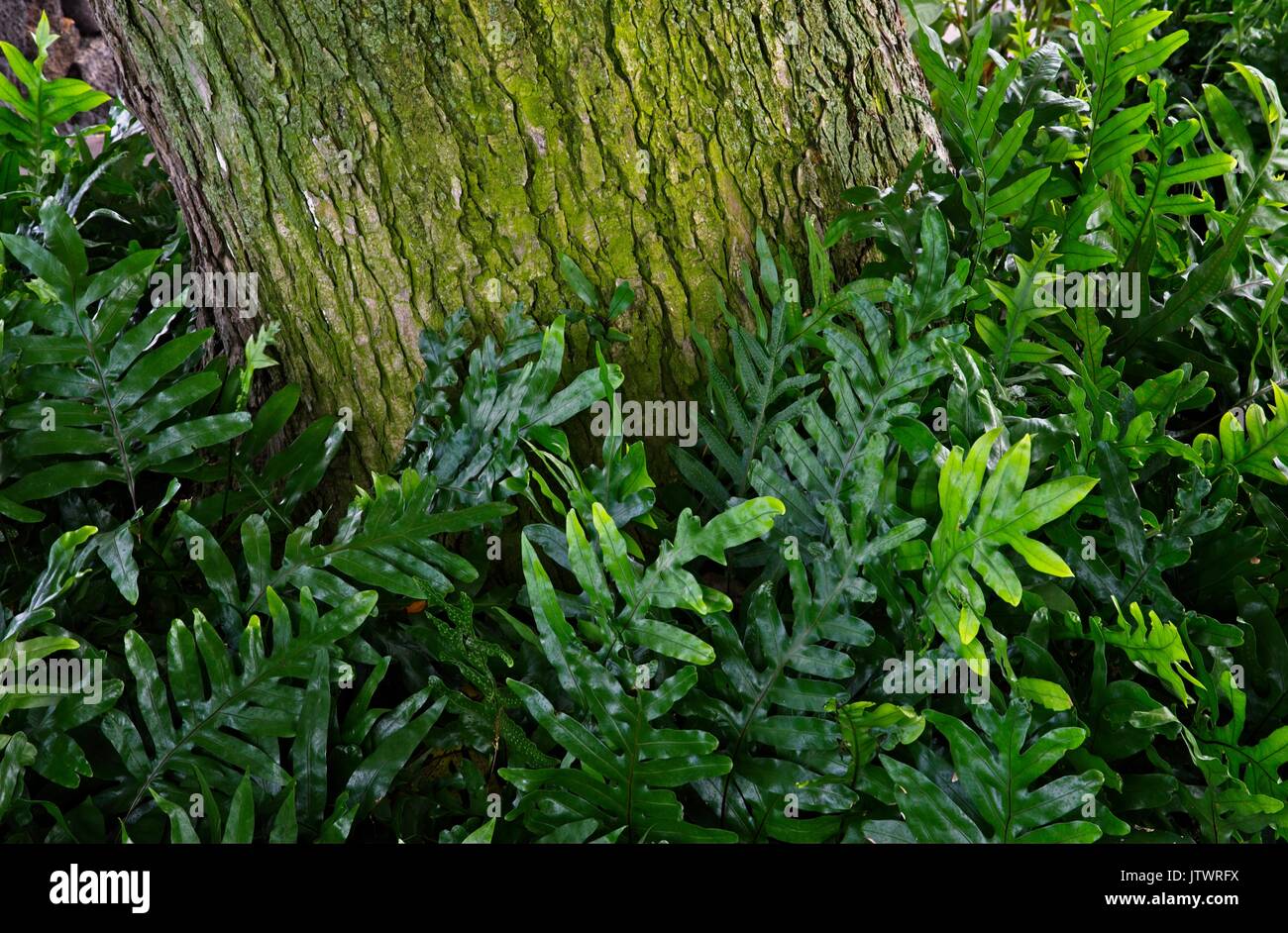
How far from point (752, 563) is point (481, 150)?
28.5 inches

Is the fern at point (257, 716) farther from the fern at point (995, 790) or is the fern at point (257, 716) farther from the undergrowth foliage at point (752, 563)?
the fern at point (995, 790)

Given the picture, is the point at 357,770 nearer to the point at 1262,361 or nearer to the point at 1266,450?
the point at 1266,450

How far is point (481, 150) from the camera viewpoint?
1.56 metres

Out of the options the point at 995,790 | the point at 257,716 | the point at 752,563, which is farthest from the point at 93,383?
the point at 995,790

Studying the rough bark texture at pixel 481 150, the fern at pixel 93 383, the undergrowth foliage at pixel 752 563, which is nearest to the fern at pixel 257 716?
the undergrowth foliage at pixel 752 563

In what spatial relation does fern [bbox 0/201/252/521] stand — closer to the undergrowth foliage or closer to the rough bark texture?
the undergrowth foliage

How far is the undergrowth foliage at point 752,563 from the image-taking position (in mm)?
1251

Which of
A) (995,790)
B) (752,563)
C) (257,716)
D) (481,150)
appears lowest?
(995,790)

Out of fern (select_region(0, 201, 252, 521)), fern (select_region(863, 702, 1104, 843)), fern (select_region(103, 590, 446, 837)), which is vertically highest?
fern (select_region(0, 201, 252, 521))

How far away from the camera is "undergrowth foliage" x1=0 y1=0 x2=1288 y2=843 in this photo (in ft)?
4.10

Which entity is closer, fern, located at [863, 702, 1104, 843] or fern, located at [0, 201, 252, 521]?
fern, located at [863, 702, 1104, 843]

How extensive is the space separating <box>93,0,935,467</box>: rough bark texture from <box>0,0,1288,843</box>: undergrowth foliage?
8 centimetres

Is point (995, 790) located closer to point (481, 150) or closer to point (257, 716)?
point (257, 716)

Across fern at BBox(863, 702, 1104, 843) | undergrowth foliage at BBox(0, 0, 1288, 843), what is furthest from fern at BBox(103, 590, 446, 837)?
fern at BBox(863, 702, 1104, 843)
